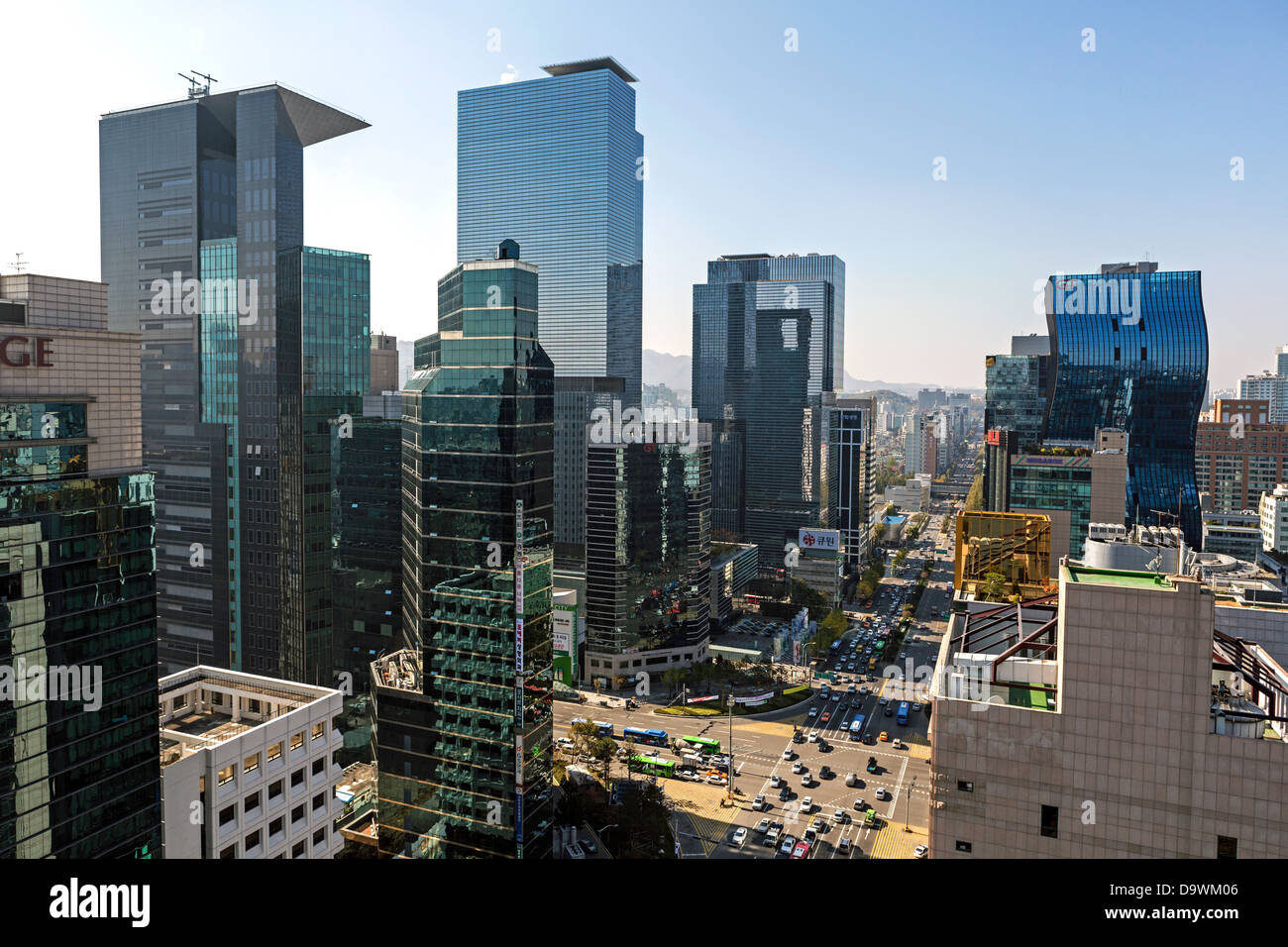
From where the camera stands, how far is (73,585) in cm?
2180

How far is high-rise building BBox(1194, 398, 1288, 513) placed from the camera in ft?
333

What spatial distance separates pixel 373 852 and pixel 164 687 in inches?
455

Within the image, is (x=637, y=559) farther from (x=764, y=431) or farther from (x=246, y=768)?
(x=764, y=431)

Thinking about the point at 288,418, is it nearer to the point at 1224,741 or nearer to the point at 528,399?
the point at 528,399

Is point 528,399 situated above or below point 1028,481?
above

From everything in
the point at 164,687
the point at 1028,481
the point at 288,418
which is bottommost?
the point at 164,687

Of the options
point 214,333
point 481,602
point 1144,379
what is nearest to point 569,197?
point 214,333

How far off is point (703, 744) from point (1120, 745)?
1571 inches

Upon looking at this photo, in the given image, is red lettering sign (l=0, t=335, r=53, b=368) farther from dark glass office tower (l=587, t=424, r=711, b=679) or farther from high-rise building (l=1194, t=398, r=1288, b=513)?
high-rise building (l=1194, t=398, r=1288, b=513)

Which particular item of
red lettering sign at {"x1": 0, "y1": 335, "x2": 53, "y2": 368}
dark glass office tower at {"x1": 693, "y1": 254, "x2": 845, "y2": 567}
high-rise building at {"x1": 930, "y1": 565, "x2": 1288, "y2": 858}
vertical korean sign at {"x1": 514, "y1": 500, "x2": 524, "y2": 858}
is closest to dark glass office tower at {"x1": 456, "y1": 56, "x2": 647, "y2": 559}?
dark glass office tower at {"x1": 693, "y1": 254, "x2": 845, "y2": 567}

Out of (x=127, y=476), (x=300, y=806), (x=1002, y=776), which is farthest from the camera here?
(x=300, y=806)
